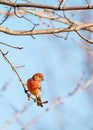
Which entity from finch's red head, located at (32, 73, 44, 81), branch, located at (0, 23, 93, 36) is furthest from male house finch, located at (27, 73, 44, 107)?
branch, located at (0, 23, 93, 36)

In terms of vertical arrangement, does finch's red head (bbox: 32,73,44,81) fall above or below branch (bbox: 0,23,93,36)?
below

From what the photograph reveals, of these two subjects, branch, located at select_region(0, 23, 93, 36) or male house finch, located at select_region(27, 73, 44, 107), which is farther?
branch, located at select_region(0, 23, 93, 36)

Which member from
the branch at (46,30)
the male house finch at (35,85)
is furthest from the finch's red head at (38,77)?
the branch at (46,30)

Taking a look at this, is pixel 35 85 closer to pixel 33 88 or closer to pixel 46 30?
pixel 33 88

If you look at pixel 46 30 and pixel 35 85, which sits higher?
pixel 46 30

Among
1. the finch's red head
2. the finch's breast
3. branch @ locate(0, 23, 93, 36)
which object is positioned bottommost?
the finch's breast

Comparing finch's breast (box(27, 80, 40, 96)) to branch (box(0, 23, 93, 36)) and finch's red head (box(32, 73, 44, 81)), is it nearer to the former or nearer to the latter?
finch's red head (box(32, 73, 44, 81))

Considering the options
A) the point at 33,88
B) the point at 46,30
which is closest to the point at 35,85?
the point at 33,88

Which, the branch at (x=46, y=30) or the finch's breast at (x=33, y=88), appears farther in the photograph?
the branch at (x=46, y=30)

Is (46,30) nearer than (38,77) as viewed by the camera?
No

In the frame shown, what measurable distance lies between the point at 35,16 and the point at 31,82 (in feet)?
3.80

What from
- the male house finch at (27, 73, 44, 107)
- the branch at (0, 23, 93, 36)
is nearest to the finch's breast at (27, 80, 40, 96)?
the male house finch at (27, 73, 44, 107)

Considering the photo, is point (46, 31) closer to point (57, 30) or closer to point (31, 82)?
point (57, 30)

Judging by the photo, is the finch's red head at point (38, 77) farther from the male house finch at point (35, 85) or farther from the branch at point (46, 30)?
the branch at point (46, 30)
